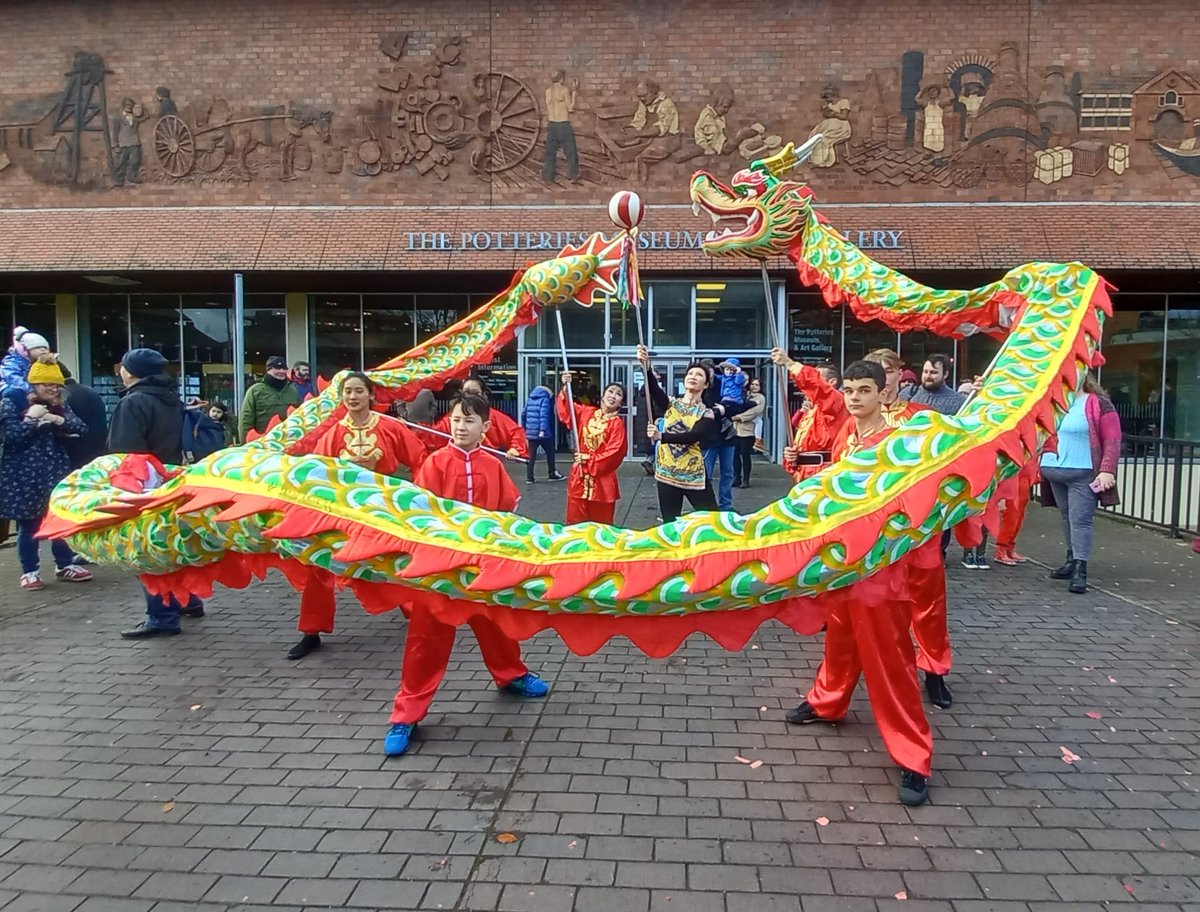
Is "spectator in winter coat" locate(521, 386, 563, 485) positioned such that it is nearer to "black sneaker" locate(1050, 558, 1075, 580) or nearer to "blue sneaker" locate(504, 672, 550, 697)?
"black sneaker" locate(1050, 558, 1075, 580)

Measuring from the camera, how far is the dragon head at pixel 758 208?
14.8 ft

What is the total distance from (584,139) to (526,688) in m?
13.5

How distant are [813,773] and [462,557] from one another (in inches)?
69.5

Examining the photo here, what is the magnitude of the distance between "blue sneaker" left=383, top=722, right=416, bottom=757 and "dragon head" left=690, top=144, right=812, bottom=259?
2988mm

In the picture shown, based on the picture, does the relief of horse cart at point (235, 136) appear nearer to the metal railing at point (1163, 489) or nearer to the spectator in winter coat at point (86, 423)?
the spectator in winter coat at point (86, 423)

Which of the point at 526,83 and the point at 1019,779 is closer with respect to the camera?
the point at 1019,779

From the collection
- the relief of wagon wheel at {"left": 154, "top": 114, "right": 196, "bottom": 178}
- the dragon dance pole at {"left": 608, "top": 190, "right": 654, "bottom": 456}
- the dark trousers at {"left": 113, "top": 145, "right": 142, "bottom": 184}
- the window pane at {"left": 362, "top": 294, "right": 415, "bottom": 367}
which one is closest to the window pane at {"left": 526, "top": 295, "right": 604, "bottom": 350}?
the window pane at {"left": 362, "top": 294, "right": 415, "bottom": 367}

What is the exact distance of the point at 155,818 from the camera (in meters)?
3.06

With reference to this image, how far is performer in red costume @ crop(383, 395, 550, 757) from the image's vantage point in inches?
141

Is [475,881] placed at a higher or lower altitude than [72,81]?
lower

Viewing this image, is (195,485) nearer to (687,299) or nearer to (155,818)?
(155,818)

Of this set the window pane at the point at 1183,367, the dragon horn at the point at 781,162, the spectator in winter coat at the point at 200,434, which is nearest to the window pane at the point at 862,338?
the window pane at the point at 1183,367

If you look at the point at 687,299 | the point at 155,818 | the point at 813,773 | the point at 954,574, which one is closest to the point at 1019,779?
the point at 813,773

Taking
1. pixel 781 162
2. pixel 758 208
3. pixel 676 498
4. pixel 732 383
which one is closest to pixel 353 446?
pixel 676 498
